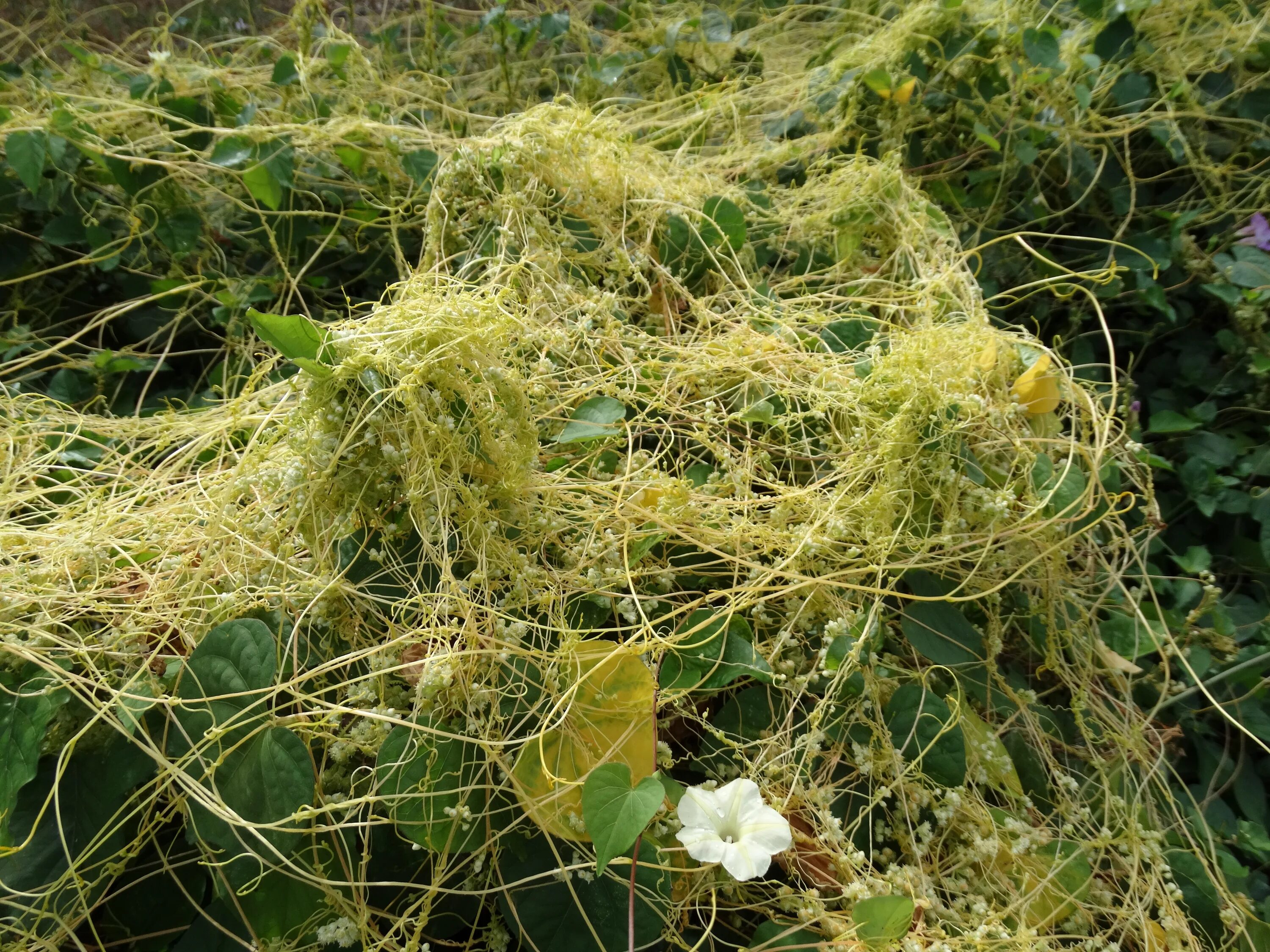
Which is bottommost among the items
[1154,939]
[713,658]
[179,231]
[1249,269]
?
[1154,939]

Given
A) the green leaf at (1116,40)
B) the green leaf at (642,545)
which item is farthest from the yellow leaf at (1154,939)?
the green leaf at (1116,40)

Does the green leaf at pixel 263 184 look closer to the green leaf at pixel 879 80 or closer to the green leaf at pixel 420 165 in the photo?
the green leaf at pixel 420 165

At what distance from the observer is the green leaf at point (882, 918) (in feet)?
2.73

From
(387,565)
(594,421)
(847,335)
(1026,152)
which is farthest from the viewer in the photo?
(1026,152)

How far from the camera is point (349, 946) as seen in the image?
912 mm

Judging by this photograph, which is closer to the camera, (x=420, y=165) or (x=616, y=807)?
(x=616, y=807)

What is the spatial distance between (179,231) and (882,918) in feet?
6.30

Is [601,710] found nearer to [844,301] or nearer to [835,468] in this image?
[835,468]

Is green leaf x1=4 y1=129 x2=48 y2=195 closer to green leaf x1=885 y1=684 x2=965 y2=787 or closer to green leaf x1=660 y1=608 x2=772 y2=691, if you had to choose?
green leaf x1=660 y1=608 x2=772 y2=691

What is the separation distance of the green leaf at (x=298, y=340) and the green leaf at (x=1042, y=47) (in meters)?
1.75

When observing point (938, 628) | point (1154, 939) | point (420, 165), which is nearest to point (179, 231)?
point (420, 165)

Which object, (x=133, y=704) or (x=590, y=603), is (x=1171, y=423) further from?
(x=133, y=704)

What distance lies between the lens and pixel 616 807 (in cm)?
83

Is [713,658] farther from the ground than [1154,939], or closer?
farther from the ground
